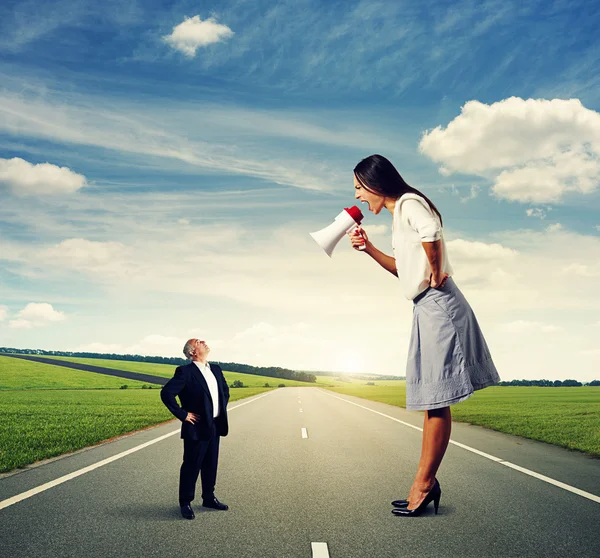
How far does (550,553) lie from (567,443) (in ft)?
29.0

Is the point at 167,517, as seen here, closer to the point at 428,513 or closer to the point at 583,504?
the point at 428,513

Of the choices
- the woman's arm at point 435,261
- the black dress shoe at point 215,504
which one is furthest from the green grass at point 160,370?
the woman's arm at point 435,261

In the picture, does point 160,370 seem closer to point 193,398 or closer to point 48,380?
point 48,380

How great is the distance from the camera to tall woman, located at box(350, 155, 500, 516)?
12.0 feet

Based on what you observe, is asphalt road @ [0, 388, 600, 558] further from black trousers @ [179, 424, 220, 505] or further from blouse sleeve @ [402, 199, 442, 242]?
blouse sleeve @ [402, 199, 442, 242]

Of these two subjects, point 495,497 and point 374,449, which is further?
Result: point 374,449

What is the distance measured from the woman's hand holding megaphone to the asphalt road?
2190mm

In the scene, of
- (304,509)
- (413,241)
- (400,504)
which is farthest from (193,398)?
(413,241)

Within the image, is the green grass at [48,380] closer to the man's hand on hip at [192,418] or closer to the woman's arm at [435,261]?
the man's hand on hip at [192,418]

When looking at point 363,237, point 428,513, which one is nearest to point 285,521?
point 428,513

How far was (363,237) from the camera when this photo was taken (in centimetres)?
389

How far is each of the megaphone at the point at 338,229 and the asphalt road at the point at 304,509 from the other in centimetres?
222

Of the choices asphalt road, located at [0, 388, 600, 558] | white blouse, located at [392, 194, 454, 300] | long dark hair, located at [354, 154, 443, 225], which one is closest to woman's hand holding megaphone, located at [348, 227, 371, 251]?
white blouse, located at [392, 194, 454, 300]

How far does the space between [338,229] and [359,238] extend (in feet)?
0.62
